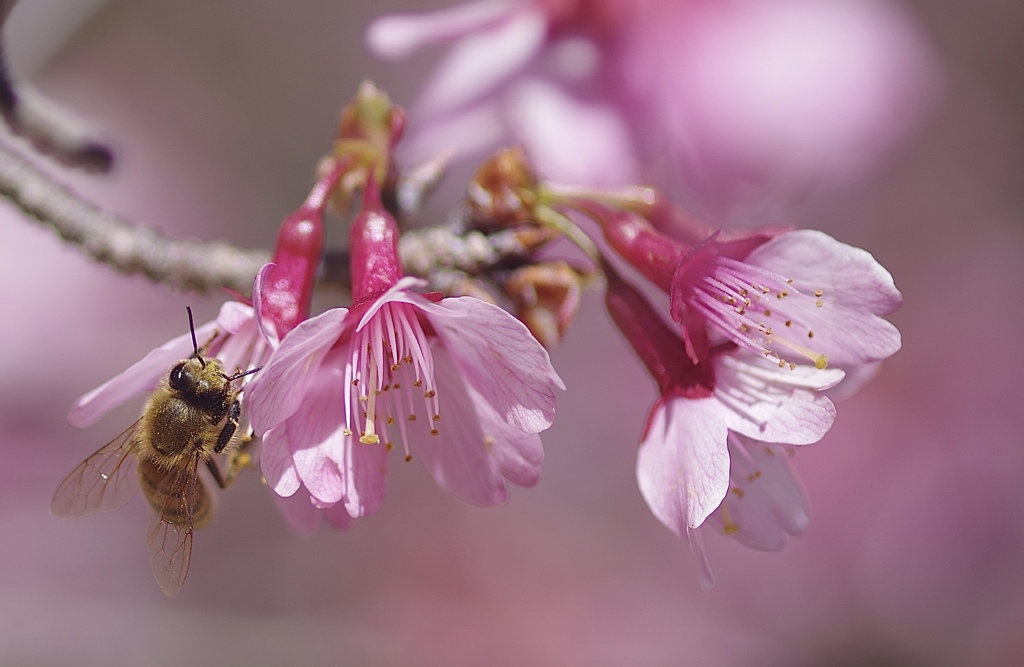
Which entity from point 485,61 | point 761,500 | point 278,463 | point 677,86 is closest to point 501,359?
point 278,463

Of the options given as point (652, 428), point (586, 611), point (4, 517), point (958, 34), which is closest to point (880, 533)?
point (586, 611)

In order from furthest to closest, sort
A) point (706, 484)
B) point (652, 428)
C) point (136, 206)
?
point (136, 206) → point (652, 428) → point (706, 484)

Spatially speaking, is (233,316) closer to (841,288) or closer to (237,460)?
(237,460)

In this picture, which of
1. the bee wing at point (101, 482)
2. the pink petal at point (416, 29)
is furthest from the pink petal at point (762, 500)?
the pink petal at point (416, 29)

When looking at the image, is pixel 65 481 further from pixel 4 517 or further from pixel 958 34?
pixel 958 34

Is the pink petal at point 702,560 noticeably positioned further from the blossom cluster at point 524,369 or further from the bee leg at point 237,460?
the bee leg at point 237,460

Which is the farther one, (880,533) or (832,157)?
(880,533)
